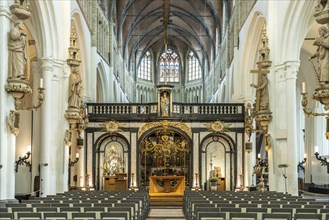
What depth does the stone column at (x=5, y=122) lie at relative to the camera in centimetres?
1531

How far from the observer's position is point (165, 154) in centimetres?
3359

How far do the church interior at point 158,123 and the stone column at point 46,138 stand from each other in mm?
43

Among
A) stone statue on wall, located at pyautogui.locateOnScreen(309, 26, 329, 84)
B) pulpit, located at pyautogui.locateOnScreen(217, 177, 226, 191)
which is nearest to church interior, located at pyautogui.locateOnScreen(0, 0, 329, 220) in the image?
stone statue on wall, located at pyautogui.locateOnScreen(309, 26, 329, 84)

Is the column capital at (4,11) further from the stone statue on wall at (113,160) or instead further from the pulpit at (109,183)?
the stone statue on wall at (113,160)

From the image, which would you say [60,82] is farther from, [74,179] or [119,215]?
[119,215]

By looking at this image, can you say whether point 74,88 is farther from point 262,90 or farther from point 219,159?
point 219,159

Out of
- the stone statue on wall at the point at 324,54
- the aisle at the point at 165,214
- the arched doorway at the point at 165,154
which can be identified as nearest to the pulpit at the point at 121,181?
the arched doorway at the point at 165,154

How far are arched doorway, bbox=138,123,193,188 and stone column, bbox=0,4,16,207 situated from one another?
15.6m

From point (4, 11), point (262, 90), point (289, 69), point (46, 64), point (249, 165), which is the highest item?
point (4, 11)

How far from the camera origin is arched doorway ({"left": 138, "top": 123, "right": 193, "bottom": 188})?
1243 inches

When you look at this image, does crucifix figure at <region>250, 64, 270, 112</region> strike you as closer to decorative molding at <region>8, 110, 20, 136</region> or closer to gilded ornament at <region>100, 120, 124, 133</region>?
gilded ornament at <region>100, 120, 124, 133</region>

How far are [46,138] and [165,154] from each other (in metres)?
12.6

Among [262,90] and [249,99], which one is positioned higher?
[249,99]

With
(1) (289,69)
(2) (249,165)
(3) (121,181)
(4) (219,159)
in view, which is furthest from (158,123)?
(1) (289,69)
